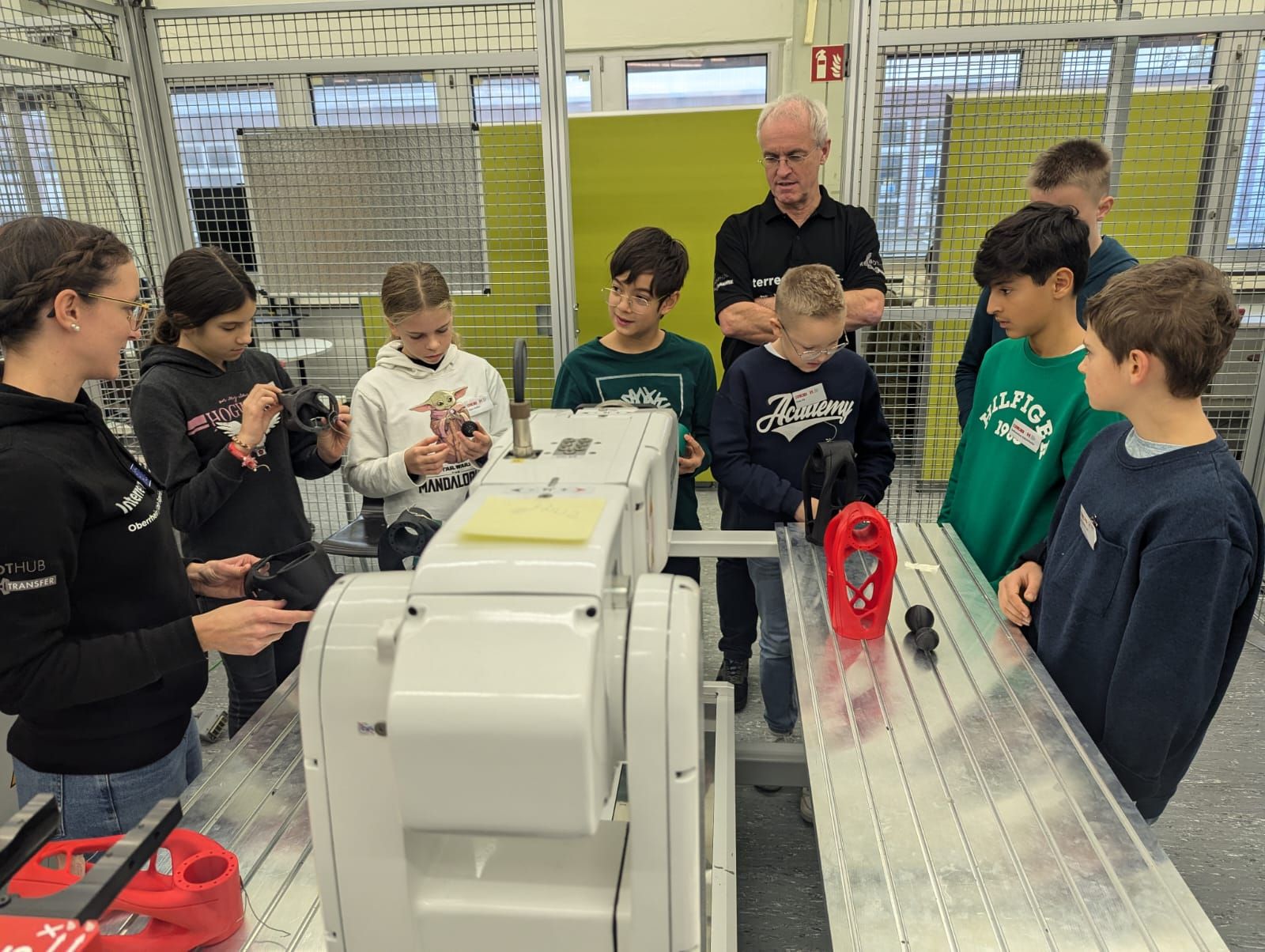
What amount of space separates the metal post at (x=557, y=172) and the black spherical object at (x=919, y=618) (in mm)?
1631

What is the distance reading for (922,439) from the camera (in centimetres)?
327

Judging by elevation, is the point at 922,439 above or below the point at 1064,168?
below

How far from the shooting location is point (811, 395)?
1863 mm

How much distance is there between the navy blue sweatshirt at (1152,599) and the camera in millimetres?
1076

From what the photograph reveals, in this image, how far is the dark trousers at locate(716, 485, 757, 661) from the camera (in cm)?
221

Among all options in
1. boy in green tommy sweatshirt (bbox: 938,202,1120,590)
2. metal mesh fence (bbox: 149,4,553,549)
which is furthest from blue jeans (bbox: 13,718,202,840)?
metal mesh fence (bbox: 149,4,553,549)

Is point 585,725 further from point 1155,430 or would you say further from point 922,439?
point 922,439

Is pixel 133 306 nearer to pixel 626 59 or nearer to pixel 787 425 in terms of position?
pixel 787 425

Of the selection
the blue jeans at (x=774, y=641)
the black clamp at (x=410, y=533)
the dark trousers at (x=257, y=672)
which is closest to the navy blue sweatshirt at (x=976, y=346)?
the blue jeans at (x=774, y=641)

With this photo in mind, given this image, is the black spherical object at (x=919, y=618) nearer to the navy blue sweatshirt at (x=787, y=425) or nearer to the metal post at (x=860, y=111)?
the navy blue sweatshirt at (x=787, y=425)

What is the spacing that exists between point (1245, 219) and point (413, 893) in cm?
322

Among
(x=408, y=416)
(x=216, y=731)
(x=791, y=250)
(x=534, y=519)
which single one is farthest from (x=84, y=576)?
(x=791, y=250)

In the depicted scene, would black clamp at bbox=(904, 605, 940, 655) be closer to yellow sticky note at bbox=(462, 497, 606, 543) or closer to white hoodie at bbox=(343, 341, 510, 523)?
yellow sticky note at bbox=(462, 497, 606, 543)

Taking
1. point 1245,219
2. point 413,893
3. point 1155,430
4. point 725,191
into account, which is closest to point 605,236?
point 725,191
